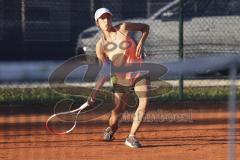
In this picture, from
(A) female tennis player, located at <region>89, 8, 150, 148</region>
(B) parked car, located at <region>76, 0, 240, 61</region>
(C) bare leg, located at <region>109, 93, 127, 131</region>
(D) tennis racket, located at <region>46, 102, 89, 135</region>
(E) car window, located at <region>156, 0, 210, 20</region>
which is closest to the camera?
(A) female tennis player, located at <region>89, 8, 150, 148</region>

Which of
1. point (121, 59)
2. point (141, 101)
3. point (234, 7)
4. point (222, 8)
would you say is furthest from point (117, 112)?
point (234, 7)

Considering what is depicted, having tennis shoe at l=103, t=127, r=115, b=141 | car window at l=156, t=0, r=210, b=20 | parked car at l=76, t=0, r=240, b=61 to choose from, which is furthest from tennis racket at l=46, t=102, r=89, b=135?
car window at l=156, t=0, r=210, b=20

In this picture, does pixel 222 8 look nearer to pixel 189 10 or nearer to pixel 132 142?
pixel 189 10

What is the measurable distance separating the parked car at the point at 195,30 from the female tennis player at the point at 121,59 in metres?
3.82

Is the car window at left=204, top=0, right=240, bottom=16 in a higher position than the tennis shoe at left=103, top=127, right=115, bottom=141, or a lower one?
higher

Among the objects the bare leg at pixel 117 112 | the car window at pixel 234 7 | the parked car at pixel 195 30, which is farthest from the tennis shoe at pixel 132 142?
the car window at pixel 234 7

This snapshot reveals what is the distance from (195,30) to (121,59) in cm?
495

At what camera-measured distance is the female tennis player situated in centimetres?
740

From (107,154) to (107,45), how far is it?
137cm

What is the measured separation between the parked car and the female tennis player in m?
3.82

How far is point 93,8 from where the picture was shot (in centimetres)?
1180

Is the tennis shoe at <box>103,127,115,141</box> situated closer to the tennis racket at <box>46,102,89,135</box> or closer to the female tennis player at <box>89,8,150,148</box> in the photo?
the female tennis player at <box>89,8,150,148</box>

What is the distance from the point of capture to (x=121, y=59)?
7.41 metres

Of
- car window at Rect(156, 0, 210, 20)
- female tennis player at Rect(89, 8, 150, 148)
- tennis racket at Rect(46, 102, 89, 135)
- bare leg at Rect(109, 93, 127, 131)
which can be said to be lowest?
tennis racket at Rect(46, 102, 89, 135)
